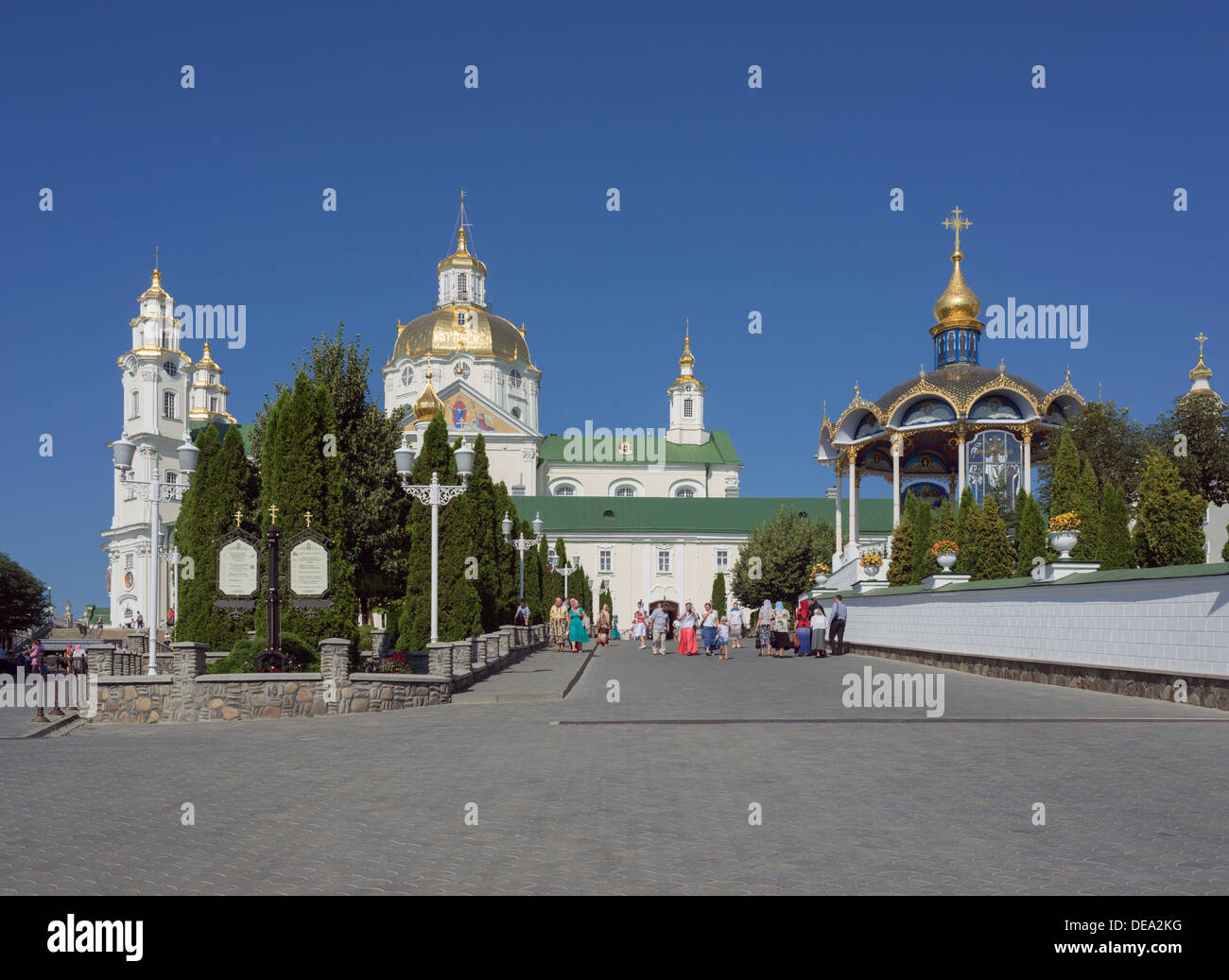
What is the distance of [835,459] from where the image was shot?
5025cm

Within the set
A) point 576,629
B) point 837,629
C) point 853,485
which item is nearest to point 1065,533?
point 837,629

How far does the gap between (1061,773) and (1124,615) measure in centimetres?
940

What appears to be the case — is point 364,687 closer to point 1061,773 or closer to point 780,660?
point 1061,773

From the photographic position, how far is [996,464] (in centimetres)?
4550

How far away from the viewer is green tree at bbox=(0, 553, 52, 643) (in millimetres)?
69625

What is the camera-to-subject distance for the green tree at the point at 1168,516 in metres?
22.2

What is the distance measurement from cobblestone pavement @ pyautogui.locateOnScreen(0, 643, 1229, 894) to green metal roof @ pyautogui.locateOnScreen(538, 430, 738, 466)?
81145mm

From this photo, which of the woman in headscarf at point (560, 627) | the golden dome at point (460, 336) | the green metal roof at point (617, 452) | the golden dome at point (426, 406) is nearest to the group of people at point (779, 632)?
the woman in headscarf at point (560, 627)

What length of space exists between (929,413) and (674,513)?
119 feet

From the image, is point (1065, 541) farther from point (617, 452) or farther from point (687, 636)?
point (617, 452)

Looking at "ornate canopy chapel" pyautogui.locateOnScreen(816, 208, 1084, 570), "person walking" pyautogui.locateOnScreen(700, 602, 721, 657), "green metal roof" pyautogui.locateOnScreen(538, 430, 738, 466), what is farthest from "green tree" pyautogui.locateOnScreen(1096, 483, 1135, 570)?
"green metal roof" pyautogui.locateOnScreen(538, 430, 738, 466)

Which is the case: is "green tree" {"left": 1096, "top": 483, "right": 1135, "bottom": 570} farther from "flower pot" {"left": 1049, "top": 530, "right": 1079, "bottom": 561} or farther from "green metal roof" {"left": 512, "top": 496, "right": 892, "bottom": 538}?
"green metal roof" {"left": 512, "top": 496, "right": 892, "bottom": 538}

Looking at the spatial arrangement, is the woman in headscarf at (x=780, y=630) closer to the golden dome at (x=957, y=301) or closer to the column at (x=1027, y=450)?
the column at (x=1027, y=450)

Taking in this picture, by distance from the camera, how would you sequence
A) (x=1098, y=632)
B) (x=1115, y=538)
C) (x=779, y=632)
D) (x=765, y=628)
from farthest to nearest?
(x=765, y=628)
(x=779, y=632)
(x=1115, y=538)
(x=1098, y=632)
